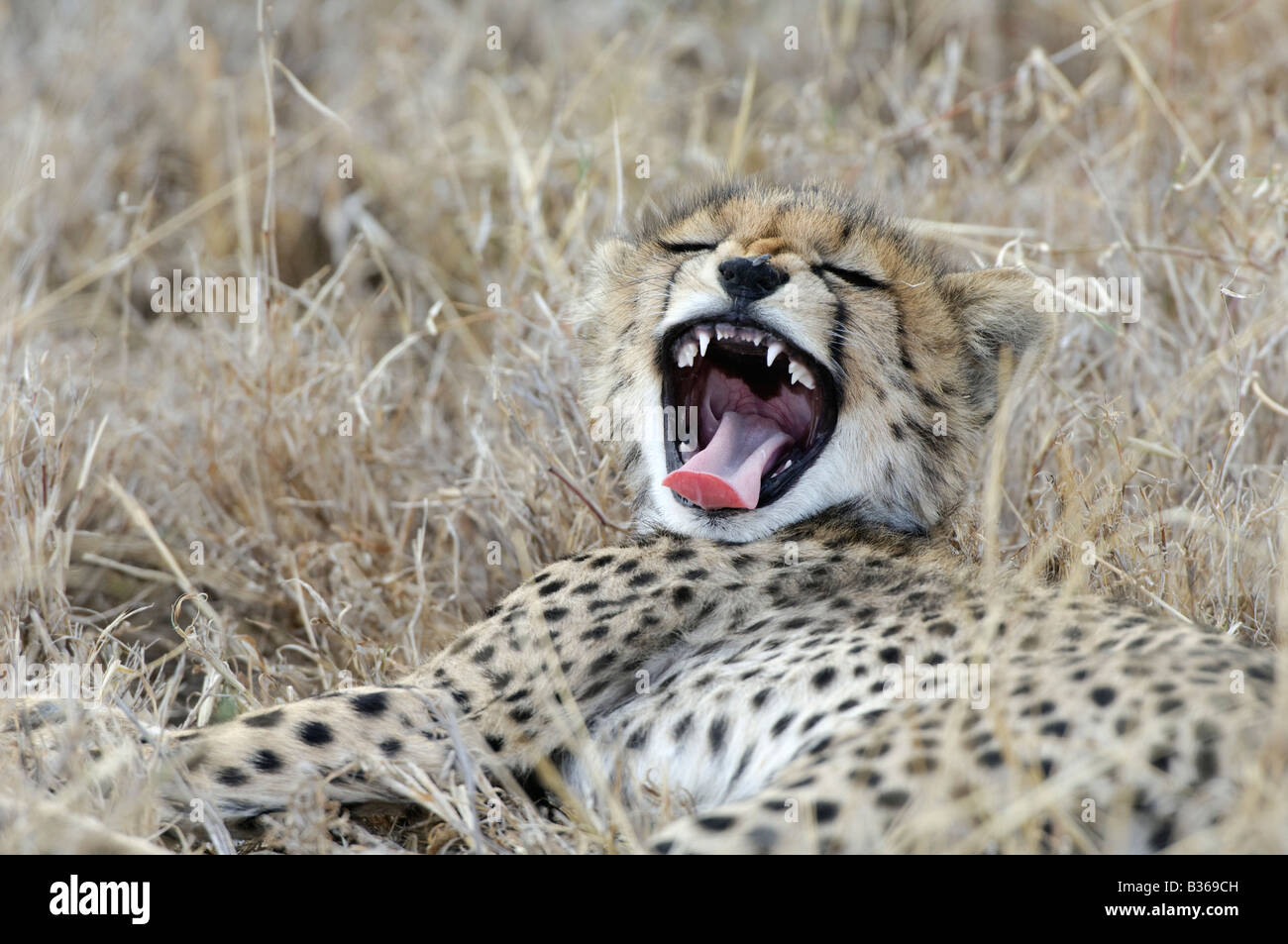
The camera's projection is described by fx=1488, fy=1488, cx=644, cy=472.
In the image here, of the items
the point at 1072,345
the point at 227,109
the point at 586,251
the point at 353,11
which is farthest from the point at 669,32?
the point at 1072,345

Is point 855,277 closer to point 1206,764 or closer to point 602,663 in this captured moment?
point 602,663

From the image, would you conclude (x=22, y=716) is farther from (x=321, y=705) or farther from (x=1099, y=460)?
(x=1099, y=460)

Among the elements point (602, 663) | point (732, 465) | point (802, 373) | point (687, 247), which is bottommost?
point (602, 663)

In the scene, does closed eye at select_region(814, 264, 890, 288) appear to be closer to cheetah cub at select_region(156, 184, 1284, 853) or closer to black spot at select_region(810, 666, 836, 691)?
cheetah cub at select_region(156, 184, 1284, 853)

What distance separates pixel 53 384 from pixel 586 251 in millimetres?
1358

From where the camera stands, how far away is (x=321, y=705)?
7.86ft

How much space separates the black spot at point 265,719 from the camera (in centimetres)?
236

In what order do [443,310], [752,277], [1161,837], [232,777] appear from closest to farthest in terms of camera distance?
[1161,837]
[232,777]
[752,277]
[443,310]

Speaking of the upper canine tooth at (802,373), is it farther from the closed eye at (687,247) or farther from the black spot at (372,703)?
the black spot at (372,703)

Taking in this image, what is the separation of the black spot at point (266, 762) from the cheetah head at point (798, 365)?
85 cm

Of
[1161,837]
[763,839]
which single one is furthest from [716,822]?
[1161,837]

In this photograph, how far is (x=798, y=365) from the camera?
9.07 ft

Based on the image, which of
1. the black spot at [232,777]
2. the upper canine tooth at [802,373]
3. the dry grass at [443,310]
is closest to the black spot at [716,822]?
the dry grass at [443,310]

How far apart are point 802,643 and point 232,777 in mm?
925
